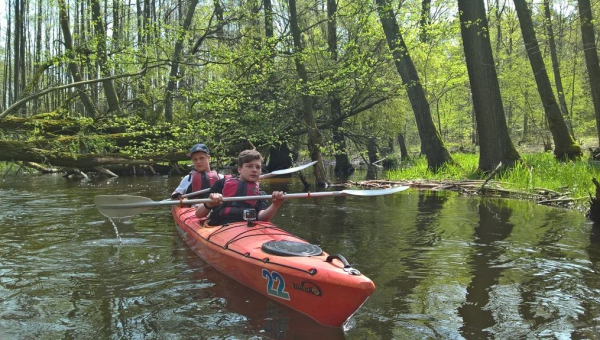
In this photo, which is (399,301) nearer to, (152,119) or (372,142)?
(152,119)

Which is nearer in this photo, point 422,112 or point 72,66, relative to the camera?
point 422,112

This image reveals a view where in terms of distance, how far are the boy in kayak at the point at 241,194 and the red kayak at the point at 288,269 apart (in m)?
0.20

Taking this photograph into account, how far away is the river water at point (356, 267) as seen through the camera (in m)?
2.78

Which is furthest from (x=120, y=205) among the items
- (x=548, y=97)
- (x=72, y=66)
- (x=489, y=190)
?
(x=548, y=97)

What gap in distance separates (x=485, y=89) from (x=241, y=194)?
7.02 metres

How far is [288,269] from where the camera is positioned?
298 cm

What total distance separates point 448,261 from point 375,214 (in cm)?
313

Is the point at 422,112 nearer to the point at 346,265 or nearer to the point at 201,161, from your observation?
the point at 201,161

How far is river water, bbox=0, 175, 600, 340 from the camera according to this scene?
2.78 metres

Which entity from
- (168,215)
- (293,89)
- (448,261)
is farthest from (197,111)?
(448,261)

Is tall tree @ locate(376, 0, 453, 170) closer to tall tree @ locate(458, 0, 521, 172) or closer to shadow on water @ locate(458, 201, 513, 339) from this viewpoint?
tall tree @ locate(458, 0, 521, 172)

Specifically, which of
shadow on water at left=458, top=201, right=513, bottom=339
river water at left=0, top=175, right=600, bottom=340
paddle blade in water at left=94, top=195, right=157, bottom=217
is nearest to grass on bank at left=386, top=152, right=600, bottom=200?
river water at left=0, top=175, right=600, bottom=340

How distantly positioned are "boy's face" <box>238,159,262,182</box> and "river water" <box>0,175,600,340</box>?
97 centimetres

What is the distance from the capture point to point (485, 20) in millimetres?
9273
